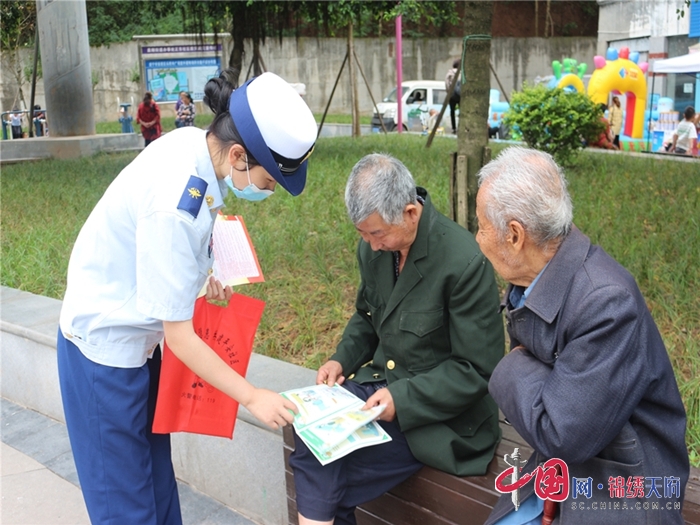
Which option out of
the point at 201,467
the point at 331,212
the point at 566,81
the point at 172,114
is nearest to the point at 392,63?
the point at 172,114

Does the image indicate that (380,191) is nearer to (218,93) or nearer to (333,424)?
(218,93)

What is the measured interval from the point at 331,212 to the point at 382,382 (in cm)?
368

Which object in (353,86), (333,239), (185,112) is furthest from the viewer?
(185,112)

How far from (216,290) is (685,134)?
1199 centimetres

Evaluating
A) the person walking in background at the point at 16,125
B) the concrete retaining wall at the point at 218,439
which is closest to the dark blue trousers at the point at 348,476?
the concrete retaining wall at the point at 218,439

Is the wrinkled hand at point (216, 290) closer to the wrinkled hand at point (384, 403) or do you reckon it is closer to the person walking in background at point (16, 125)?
the wrinkled hand at point (384, 403)

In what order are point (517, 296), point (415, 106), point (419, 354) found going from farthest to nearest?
1. point (415, 106)
2. point (419, 354)
3. point (517, 296)

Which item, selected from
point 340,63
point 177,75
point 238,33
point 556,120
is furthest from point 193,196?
point 340,63

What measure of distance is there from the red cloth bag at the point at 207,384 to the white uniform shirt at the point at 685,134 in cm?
1195

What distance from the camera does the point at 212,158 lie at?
76.2 inches

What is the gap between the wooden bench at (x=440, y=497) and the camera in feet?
6.83

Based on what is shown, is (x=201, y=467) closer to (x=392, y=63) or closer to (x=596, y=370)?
(x=596, y=370)

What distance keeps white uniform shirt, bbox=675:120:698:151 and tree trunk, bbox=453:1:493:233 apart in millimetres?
9222

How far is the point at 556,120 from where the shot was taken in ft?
26.9
